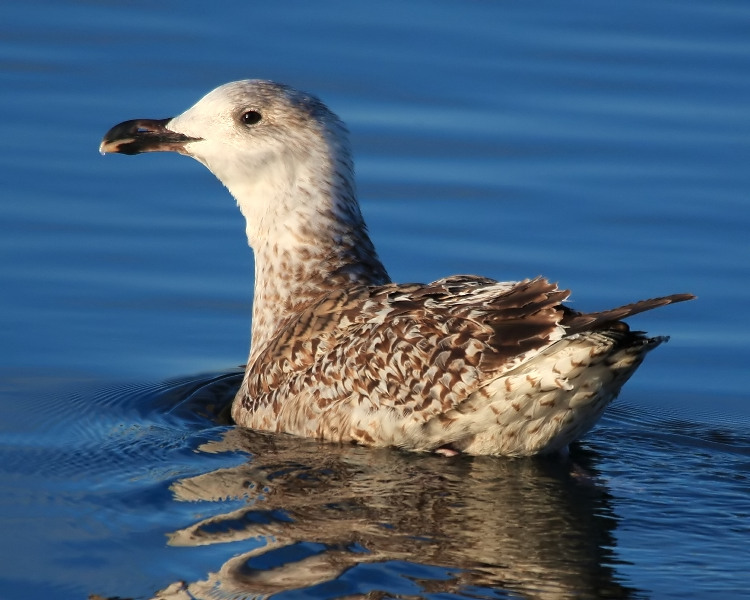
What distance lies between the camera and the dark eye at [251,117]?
10203mm

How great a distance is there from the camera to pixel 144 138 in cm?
1041

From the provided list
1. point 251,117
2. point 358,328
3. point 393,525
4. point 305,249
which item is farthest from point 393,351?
point 251,117

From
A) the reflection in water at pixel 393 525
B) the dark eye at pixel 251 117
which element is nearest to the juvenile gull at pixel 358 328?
the dark eye at pixel 251 117

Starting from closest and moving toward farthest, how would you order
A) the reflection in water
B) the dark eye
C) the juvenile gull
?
1. the reflection in water
2. the juvenile gull
3. the dark eye

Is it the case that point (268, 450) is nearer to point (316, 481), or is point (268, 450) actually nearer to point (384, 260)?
point (316, 481)

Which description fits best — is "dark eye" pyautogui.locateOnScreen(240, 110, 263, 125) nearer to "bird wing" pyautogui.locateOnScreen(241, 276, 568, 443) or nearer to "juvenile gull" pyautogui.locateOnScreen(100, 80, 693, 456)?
"juvenile gull" pyautogui.locateOnScreen(100, 80, 693, 456)

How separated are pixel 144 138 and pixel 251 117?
73 cm

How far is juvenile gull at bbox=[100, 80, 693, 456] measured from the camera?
8344 millimetres

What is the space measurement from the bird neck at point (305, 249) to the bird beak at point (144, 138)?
1.97 feet

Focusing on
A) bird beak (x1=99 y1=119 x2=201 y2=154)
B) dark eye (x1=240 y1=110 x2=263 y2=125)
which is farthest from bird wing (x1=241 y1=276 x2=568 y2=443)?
bird beak (x1=99 y1=119 x2=201 y2=154)

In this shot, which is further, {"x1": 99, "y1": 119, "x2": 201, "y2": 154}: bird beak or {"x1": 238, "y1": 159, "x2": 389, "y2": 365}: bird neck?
{"x1": 99, "y1": 119, "x2": 201, "y2": 154}: bird beak

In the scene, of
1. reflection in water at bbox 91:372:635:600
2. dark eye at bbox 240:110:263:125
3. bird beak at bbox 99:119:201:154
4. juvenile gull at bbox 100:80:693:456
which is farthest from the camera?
bird beak at bbox 99:119:201:154

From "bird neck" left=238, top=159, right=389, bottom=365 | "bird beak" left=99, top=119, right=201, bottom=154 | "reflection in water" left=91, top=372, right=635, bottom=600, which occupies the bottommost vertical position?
"reflection in water" left=91, top=372, right=635, bottom=600

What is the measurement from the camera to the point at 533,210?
13.1m
